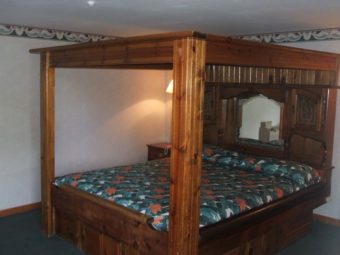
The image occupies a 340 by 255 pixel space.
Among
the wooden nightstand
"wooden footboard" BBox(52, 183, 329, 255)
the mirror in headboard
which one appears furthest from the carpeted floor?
the wooden nightstand

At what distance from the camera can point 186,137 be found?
216 cm

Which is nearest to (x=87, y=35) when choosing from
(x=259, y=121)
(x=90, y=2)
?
(x=90, y=2)

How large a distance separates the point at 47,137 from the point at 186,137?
1.85 metres

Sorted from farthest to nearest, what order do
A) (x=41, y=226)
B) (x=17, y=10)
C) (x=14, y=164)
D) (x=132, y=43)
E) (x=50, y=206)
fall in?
(x=14, y=164) → (x=41, y=226) → (x=50, y=206) → (x=17, y=10) → (x=132, y=43)

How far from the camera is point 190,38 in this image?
2.09 meters

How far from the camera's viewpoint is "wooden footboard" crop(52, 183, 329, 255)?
2691 mm

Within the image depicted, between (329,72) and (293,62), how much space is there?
36.4 inches

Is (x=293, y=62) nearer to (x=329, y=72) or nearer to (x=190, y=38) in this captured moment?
(x=329, y=72)

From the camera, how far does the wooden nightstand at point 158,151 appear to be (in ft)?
16.8

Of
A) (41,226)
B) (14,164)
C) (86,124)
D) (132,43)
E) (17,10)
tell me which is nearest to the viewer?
(132,43)

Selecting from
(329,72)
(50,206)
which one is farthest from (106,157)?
(329,72)

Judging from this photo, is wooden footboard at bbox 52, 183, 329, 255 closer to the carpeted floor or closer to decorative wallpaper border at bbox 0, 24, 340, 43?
the carpeted floor

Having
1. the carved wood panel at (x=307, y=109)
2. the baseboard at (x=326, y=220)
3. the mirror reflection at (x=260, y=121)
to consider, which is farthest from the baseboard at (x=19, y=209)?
the baseboard at (x=326, y=220)

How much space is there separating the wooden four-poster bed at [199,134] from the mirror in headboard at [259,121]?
0.23ft
